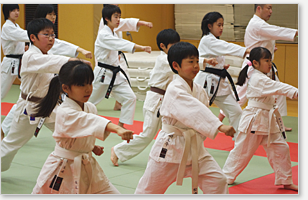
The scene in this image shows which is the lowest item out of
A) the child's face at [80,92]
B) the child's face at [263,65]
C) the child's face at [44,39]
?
the child's face at [80,92]

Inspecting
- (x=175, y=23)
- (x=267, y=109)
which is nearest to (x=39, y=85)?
(x=267, y=109)

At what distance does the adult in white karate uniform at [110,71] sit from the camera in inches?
203

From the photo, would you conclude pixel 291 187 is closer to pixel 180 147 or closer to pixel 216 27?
pixel 180 147

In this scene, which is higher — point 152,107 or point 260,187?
point 152,107

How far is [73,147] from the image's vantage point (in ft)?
7.75

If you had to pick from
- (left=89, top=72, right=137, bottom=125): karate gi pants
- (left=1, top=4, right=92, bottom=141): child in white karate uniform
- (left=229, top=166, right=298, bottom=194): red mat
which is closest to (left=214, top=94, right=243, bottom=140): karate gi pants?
(left=229, top=166, right=298, bottom=194): red mat

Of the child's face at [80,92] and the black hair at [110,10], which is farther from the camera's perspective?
the black hair at [110,10]

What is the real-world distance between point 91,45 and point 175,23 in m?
2.18

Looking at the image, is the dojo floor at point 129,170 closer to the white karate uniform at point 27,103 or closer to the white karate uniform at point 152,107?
the white karate uniform at point 152,107

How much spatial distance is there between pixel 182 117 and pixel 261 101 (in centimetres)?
140

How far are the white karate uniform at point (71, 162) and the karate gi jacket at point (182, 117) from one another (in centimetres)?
43

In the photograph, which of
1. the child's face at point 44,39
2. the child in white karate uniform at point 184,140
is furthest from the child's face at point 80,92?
the child's face at point 44,39

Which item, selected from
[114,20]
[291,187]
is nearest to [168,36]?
[114,20]

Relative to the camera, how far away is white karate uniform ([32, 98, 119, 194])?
2.28 meters
